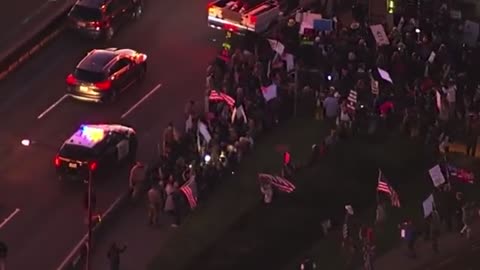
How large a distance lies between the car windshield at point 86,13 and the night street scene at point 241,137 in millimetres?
55

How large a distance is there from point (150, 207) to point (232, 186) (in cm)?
299

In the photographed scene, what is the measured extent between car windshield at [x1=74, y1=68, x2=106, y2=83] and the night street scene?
0.16ft

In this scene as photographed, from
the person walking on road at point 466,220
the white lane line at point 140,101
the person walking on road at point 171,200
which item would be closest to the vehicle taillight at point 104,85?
the white lane line at point 140,101

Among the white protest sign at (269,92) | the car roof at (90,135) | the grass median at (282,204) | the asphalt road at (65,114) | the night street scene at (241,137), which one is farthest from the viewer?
the white protest sign at (269,92)

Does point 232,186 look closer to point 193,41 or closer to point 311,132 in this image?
point 311,132

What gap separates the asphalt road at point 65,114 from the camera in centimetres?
4072

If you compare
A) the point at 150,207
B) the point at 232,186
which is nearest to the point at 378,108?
the point at 232,186

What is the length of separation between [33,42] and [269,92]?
10.7 m

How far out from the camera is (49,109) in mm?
47688

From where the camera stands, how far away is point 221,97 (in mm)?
44750

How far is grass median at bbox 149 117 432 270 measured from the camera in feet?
128

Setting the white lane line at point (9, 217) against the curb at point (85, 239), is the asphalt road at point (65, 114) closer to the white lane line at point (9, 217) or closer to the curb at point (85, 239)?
the white lane line at point (9, 217)

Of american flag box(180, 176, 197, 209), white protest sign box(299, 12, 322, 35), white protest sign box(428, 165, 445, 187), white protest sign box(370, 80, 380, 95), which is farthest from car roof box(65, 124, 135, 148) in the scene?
white protest sign box(428, 165, 445, 187)

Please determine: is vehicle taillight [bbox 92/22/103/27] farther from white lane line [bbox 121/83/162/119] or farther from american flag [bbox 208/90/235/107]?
american flag [bbox 208/90/235/107]
